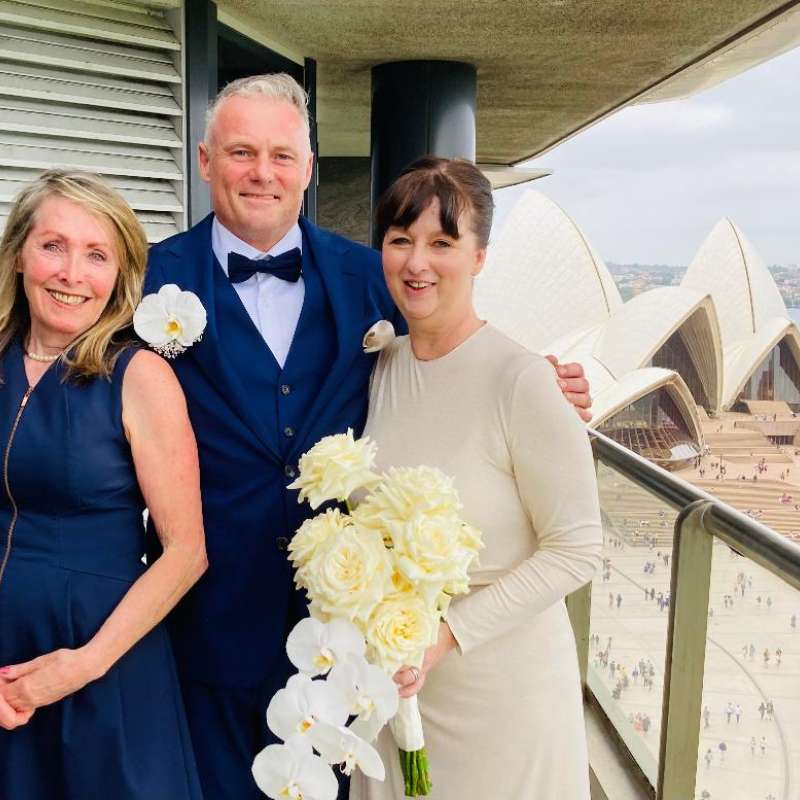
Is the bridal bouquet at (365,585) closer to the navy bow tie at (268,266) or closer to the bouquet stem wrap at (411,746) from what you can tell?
the bouquet stem wrap at (411,746)

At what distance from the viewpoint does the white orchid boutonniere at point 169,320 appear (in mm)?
1643

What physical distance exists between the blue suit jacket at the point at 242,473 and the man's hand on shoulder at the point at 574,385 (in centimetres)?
38

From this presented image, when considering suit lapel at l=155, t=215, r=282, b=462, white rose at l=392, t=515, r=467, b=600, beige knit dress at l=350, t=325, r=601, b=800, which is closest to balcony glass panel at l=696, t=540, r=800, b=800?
beige knit dress at l=350, t=325, r=601, b=800

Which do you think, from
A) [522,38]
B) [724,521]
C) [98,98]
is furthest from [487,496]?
[522,38]

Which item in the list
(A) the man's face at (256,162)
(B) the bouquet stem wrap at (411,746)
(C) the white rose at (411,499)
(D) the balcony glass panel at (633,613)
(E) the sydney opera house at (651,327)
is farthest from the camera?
(E) the sydney opera house at (651,327)

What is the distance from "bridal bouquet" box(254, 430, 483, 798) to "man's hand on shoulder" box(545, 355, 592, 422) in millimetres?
549

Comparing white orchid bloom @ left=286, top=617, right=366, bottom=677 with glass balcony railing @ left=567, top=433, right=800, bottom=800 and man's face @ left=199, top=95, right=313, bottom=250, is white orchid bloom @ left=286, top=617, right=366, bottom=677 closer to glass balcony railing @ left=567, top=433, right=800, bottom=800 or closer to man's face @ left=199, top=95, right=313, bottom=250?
glass balcony railing @ left=567, top=433, right=800, bottom=800

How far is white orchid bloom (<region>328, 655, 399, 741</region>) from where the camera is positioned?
117 centimetres

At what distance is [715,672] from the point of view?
2135mm

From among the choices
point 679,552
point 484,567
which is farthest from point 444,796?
point 679,552

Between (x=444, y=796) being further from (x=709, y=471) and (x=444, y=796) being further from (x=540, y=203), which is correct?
(x=709, y=471)

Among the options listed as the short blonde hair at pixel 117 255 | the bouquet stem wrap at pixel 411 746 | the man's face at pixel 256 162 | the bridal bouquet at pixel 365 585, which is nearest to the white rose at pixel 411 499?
the bridal bouquet at pixel 365 585

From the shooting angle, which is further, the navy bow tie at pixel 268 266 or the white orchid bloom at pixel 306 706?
the navy bow tie at pixel 268 266

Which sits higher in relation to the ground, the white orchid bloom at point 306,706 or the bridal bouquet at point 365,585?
the bridal bouquet at point 365,585
